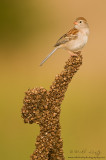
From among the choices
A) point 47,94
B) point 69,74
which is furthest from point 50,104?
point 69,74

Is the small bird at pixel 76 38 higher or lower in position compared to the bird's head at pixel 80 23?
lower

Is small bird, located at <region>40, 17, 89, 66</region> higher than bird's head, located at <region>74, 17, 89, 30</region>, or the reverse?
bird's head, located at <region>74, 17, 89, 30</region>

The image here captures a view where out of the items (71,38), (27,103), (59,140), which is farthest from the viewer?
(71,38)

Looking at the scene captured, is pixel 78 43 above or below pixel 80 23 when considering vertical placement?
below

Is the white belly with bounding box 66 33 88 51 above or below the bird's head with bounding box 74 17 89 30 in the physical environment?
below

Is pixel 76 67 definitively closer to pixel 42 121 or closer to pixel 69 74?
pixel 69 74
